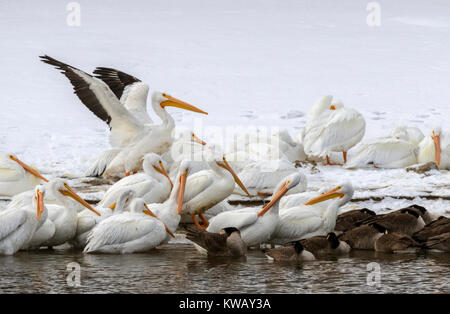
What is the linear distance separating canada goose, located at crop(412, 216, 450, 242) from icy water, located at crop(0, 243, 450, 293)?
0.18 meters

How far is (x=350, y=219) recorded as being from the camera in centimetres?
703

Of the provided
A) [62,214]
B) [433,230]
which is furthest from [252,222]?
[62,214]

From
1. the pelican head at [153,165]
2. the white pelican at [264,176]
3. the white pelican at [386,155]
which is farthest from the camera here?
the white pelican at [386,155]

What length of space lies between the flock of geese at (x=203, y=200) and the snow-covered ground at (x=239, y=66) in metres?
0.60

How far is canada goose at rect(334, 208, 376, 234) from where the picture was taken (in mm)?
6949

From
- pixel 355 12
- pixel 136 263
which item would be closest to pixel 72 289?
pixel 136 263

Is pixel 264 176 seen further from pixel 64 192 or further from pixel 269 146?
pixel 64 192

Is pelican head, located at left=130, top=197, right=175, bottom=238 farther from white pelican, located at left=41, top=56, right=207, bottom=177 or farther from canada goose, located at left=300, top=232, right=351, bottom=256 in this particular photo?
white pelican, located at left=41, top=56, right=207, bottom=177

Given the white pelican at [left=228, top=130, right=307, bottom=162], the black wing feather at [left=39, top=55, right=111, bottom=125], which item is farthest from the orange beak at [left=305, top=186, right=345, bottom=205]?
the black wing feather at [left=39, top=55, right=111, bottom=125]

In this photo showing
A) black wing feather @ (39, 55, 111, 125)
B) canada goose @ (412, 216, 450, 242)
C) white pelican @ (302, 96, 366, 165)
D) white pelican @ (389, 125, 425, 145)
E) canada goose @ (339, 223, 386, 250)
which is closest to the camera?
canada goose @ (412, 216, 450, 242)

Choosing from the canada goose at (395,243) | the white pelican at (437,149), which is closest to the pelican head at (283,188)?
the canada goose at (395,243)

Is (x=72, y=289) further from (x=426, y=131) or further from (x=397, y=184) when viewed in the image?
(x=426, y=131)

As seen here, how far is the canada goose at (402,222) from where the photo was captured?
6.67 metres

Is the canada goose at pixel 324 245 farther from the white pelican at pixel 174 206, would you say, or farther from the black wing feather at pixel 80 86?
Result: the black wing feather at pixel 80 86
